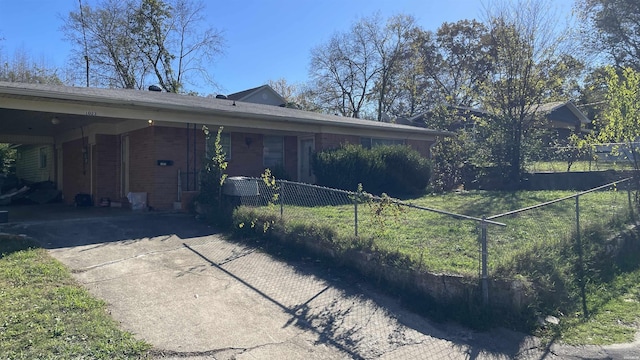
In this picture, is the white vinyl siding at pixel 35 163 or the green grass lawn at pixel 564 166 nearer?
the green grass lawn at pixel 564 166

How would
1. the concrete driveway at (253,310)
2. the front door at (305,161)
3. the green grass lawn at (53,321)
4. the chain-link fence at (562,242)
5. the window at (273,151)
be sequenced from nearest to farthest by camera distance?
the green grass lawn at (53,321), the concrete driveway at (253,310), the chain-link fence at (562,242), the window at (273,151), the front door at (305,161)

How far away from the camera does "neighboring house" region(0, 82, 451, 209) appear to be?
381 inches

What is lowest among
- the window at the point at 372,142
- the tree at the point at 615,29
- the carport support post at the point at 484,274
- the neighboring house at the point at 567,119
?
the carport support post at the point at 484,274

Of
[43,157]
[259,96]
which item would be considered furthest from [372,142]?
[259,96]

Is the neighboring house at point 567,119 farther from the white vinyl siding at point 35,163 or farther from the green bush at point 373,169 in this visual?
the white vinyl siding at point 35,163

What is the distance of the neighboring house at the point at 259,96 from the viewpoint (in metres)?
30.8

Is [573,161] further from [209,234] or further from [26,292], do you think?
[26,292]

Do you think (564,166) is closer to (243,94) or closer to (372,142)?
(372,142)

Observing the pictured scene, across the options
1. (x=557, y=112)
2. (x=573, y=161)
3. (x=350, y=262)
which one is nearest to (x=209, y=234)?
(x=350, y=262)

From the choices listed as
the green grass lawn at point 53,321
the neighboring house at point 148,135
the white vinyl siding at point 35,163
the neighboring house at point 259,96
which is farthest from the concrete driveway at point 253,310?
the neighboring house at point 259,96

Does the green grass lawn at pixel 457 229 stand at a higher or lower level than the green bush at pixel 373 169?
lower

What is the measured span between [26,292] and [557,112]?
31955mm

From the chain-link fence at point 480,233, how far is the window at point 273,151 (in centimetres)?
458

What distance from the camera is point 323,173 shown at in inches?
526
